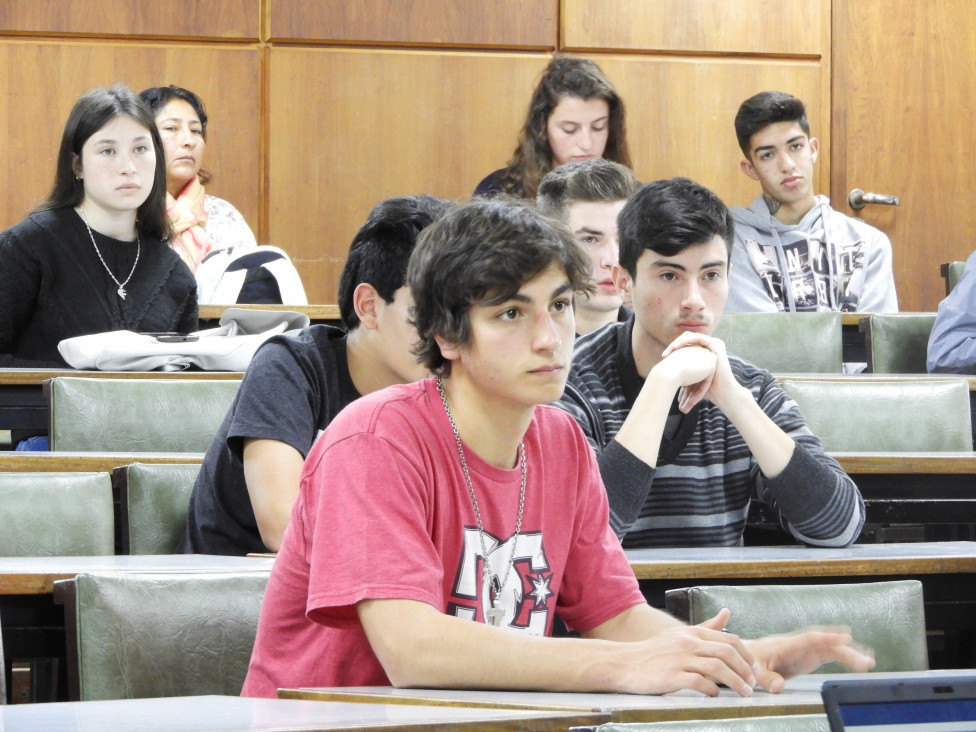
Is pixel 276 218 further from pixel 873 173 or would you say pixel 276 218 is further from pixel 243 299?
pixel 873 173

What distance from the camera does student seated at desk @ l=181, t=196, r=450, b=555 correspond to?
203 centimetres

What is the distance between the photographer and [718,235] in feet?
7.23

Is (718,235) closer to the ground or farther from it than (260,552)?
farther from it

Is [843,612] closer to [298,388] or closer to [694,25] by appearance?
[298,388]

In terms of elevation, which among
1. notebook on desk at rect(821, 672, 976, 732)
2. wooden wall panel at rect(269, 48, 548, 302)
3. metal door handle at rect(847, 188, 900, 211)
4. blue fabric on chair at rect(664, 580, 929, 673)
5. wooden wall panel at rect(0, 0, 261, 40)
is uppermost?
wooden wall panel at rect(0, 0, 261, 40)

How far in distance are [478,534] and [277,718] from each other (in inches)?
17.9

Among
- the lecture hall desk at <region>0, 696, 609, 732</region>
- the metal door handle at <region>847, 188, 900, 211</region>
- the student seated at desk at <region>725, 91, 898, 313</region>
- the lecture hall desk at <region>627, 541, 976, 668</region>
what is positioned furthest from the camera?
the metal door handle at <region>847, 188, 900, 211</region>

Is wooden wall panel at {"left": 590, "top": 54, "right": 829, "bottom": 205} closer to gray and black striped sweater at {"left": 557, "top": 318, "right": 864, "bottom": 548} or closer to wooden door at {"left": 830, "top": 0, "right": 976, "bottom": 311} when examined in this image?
wooden door at {"left": 830, "top": 0, "right": 976, "bottom": 311}

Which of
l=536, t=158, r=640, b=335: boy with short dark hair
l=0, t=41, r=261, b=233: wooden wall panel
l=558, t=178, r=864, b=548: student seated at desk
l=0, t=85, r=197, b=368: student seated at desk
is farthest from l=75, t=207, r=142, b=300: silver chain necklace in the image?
l=0, t=41, r=261, b=233: wooden wall panel

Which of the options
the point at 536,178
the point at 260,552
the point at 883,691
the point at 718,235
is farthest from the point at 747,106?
the point at 883,691

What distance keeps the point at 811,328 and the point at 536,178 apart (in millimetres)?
1047

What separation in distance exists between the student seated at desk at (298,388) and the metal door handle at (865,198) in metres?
4.04

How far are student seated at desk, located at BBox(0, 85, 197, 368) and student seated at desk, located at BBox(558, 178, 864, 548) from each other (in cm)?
171

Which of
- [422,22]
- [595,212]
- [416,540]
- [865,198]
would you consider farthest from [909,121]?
[416,540]
